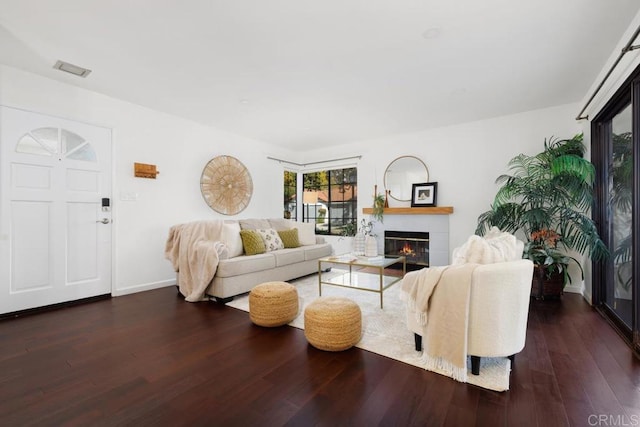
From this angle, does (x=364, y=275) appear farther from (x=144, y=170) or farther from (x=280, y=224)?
(x=144, y=170)

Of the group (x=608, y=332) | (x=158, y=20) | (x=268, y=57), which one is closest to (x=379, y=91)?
(x=268, y=57)

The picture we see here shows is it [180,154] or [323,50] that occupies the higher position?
[323,50]

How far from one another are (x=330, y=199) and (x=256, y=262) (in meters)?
3.00

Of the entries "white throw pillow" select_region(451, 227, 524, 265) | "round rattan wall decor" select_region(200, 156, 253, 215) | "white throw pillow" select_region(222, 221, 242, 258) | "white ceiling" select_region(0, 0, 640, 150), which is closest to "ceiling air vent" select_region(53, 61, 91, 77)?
"white ceiling" select_region(0, 0, 640, 150)

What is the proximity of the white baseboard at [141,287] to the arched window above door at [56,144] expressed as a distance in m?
1.63

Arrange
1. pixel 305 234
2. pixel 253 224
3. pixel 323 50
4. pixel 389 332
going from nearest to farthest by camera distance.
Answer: pixel 389 332 < pixel 323 50 < pixel 253 224 < pixel 305 234

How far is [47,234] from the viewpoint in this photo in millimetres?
3064

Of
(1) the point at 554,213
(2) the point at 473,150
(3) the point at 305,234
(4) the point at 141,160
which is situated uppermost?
(2) the point at 473,150

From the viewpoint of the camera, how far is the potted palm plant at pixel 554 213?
317 cm

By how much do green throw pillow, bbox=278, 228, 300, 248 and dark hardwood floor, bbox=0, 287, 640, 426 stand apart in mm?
1898

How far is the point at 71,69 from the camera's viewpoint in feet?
9.29

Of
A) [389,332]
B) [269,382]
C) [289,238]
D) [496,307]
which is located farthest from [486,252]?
[289,238]

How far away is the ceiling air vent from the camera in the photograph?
9.01ft

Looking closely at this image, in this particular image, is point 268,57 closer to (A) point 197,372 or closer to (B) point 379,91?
(B) point 379,91
